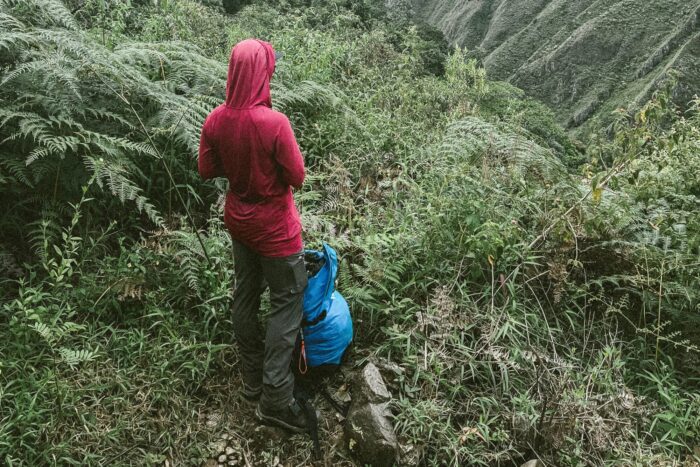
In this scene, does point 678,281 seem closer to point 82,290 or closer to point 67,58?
point 82,290

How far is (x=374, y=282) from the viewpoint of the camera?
156 inches

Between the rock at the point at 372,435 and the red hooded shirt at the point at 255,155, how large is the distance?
1.20 m

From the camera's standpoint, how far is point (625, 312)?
3.94m

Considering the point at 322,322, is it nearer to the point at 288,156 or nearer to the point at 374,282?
the point at 374,282

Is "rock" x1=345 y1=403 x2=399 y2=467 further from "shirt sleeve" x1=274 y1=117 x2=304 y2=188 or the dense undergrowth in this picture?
"shirt sleeve" x1=274 y1=117 x2=304 y2=188

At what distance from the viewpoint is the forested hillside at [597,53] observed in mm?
72250

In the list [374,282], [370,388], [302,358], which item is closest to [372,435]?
[370,388]

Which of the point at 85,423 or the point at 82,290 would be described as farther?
the point at 82,290

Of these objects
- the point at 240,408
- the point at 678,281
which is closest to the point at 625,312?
the point at 678,281

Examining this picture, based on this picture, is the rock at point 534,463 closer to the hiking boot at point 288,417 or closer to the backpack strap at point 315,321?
the hiking boot at point 288,417

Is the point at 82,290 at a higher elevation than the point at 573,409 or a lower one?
lower

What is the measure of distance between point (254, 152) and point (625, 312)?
3268 millimetres

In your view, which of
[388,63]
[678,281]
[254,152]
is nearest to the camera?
[254,152]

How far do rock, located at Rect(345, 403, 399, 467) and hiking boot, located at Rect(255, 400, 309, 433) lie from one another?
1.05ft
